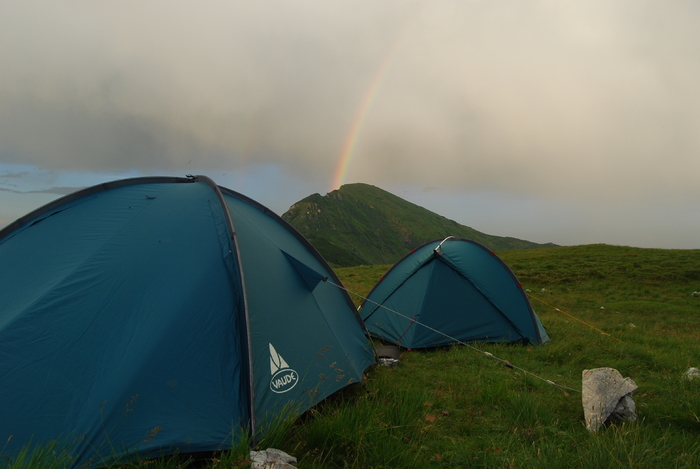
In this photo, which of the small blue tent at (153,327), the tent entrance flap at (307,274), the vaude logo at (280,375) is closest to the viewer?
the small blue tent at (153,327)

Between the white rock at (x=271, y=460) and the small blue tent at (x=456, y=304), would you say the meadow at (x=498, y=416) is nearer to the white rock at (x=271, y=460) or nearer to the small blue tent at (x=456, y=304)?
the white rock at (x=271, y=460)

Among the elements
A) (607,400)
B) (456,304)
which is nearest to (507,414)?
(607,400)

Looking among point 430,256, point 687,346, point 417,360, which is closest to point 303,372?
point 417,360

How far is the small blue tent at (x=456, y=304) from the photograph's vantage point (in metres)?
9.05

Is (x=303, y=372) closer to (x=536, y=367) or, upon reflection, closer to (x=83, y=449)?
(x=83, y=449)

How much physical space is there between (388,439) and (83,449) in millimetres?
2690

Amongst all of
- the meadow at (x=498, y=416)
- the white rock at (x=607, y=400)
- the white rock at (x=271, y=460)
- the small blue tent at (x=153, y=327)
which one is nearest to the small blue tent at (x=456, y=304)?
the meadow at (x=498, y=416)

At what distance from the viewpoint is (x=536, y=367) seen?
7.43m

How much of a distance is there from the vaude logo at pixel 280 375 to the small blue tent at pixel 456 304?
4422 mm

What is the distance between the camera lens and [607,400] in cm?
461

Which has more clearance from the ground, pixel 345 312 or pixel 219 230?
pixel 219 230

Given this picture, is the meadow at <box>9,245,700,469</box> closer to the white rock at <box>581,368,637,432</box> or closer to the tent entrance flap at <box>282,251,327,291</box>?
the white rock at <box>581,368,637,432</box>

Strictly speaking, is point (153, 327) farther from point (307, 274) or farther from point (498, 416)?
point (498, 416)

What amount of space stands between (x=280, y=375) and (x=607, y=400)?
148 inches
